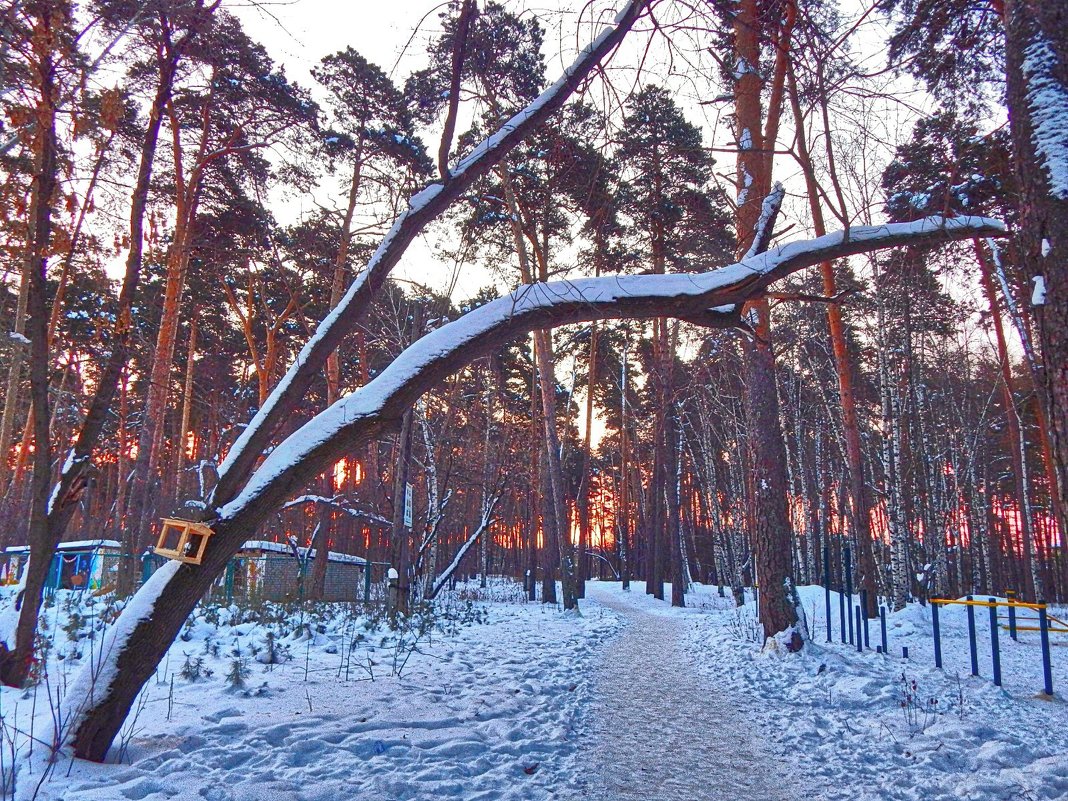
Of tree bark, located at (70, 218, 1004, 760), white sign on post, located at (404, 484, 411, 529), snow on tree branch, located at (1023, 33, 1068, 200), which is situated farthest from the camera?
white sign on post, located at (404, 484, 411, 529)

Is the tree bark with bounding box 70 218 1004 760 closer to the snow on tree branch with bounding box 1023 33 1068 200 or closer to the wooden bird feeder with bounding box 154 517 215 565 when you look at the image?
the wooden bird feeder with bounding box 154 517 215 565

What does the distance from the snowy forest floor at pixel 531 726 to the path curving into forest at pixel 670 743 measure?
0.02 m

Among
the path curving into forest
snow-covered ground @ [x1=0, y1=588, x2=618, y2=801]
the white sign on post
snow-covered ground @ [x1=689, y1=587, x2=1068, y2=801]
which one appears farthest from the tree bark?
the white sign on post

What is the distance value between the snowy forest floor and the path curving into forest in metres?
0.02

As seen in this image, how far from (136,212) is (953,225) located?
520 centimetres

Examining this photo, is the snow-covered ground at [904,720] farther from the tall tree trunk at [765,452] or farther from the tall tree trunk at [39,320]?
the tall tree trunk at [39,320]

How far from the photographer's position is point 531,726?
4.54 m

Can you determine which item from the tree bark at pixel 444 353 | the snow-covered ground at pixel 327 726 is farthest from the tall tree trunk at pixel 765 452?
the tree bark at pixel 444 353

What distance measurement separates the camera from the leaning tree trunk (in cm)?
271

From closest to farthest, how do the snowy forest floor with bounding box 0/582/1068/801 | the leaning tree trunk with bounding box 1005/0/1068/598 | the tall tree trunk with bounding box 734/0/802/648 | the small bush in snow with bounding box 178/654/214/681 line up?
the leaning tree trunk with bounding box 1005/0/1068/598
the snowy forest floor with bounding box 0/582/1068/801
the small bush in snow with bounding box 178/654/214/681
the tall tree trunk with bounding box 734/0/802/648

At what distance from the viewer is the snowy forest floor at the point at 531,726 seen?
322 centimetres

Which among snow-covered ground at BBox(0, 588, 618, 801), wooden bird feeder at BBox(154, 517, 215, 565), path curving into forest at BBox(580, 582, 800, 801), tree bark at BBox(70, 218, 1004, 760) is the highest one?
tree bark at BBox(70, 218, 1004, 760)

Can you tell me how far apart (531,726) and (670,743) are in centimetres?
101

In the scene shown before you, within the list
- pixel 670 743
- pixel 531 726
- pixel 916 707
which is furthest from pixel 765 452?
pixel 531 726
